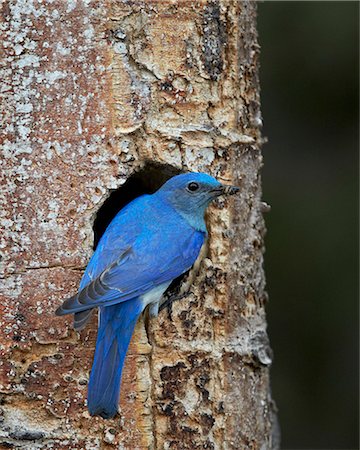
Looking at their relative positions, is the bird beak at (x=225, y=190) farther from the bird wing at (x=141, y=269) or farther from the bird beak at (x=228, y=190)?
the bird wing at (x=141, y=269)

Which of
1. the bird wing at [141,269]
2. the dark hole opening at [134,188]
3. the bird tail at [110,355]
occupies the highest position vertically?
the dark hole opening at [134,188]

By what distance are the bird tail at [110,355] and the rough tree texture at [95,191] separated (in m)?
0.15

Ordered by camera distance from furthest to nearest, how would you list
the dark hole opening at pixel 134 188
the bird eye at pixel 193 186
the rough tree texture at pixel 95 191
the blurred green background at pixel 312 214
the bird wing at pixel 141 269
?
the blurred green background at pixel 312 214
the dark hole opening at pixel 134 188
the bird eye at pixel 193 186
the rough tree texture at pixel 95 191
the bird wing at pixel 141 269

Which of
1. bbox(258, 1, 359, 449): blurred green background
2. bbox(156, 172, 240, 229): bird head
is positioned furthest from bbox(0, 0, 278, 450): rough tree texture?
bbox(258, 1, 359, 449): blurred green background

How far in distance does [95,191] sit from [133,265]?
1.02 ft

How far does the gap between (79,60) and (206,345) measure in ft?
→ 3.77

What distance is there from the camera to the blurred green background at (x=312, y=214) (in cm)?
723

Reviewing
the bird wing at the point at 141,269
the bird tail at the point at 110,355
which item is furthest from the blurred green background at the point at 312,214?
the bird tail at the point at 110,355

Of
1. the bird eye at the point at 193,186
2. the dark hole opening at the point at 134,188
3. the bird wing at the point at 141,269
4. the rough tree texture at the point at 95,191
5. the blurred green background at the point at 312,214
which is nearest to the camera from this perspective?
the bird wing at the point at 141,269

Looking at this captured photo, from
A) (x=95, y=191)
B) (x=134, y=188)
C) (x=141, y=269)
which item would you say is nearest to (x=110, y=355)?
(x=141, y=269)

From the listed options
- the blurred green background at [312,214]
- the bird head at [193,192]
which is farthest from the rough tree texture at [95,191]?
the blurred green background at [312,214]

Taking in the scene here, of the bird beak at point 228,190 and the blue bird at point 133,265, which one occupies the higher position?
the bird beak at point 228,190

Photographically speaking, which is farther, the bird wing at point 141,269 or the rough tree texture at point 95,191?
the rough tree texture at point 95,191

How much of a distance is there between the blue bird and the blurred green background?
9.80 ft
